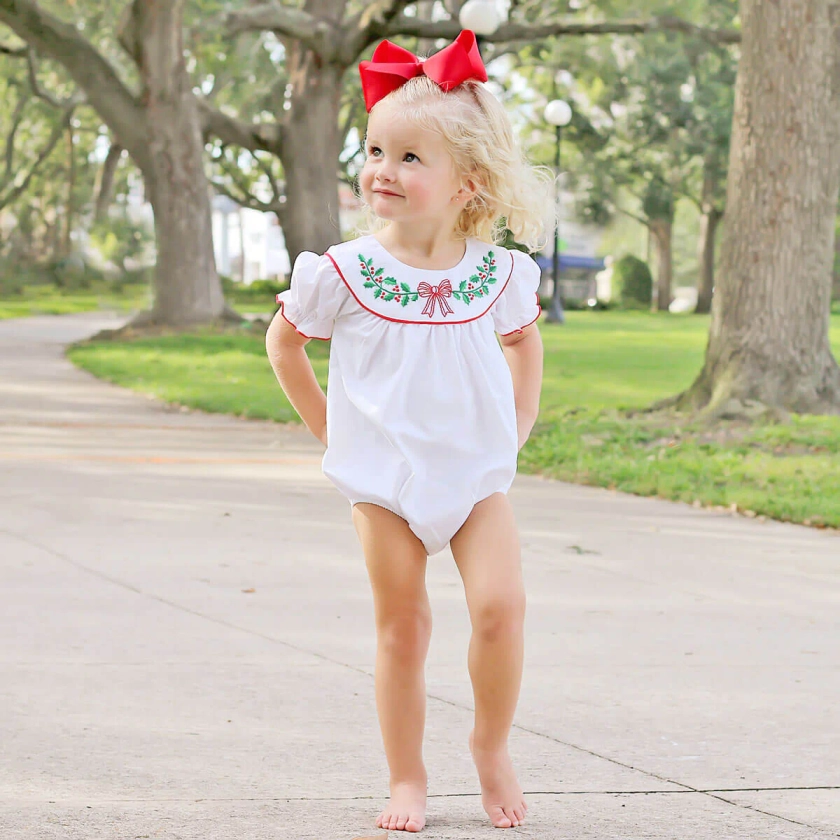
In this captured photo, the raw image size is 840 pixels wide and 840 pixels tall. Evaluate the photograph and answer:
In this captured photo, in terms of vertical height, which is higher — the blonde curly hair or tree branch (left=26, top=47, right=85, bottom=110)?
tree branch (left=26, top=47, right=85, bottom=110)

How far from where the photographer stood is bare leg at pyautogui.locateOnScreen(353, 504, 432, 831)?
3066 millimetres

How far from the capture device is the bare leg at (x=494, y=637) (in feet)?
9.84

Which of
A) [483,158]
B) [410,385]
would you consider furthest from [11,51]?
[410,385]

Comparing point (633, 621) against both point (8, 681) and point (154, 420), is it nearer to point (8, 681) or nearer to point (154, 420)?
point (8, 681)

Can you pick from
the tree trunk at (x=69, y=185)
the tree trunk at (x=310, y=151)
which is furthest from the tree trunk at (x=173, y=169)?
the tree trunk at (x=69, y=185)

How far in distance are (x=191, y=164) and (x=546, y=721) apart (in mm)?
19402

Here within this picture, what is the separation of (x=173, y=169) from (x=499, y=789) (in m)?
20.1

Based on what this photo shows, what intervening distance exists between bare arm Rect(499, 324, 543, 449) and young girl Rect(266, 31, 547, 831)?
0.17 m

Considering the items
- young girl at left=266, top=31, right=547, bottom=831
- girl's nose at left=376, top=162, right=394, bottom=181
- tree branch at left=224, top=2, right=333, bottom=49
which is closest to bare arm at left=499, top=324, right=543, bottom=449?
young girl at left=266, top=31, right=547, bottom=831

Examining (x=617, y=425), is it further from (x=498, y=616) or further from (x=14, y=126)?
(x=14, y=126)

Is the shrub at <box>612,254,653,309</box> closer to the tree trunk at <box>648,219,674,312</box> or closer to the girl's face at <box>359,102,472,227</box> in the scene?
the tree trunk at <box>648,219,674,312</box>

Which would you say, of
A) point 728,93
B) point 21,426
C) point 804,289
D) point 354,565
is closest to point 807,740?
point 354,565

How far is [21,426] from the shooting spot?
36.7 feet

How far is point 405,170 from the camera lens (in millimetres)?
3158
